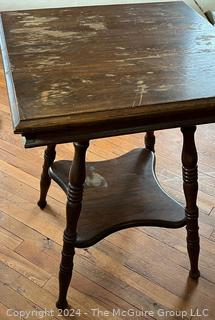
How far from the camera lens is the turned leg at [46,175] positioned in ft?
4.13

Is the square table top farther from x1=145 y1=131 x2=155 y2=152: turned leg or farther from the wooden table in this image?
x1=145 y1=131 x2=155 y2=152: turned leg

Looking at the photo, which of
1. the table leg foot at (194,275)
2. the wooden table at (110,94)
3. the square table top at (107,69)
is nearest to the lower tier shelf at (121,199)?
the wooden table at (110,94)

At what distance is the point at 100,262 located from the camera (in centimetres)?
127

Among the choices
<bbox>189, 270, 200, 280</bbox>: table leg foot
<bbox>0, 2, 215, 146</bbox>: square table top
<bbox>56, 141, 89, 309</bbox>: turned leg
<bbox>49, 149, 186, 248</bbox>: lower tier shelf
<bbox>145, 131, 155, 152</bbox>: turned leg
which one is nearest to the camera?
<bbox>0, 2, 215, 146</bbox>: square table top

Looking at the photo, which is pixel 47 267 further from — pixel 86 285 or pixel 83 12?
pixel 83 12

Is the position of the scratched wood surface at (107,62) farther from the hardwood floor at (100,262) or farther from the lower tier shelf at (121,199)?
the hardwood floor at (100,262)

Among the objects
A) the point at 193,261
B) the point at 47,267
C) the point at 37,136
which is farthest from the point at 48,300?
the point at 37,136

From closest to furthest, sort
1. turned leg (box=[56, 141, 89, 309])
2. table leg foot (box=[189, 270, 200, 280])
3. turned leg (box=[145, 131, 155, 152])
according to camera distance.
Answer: turned leg (box=[56, 141, 89, 309]), table leg foot (box=[189, 270, 200, 280]), turned leg (box=[145, 131, 155, 152])

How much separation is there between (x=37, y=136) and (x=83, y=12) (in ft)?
1.79

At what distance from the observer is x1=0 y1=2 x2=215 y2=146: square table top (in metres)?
0.75

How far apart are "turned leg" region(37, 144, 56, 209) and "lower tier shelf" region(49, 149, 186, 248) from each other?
4 cm

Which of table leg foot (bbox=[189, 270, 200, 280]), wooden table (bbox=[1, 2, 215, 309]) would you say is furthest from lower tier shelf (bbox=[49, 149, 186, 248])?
table leg foot (bbox=[189, 270, 200, 280])

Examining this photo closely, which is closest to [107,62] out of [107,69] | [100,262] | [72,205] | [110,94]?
[107,69]

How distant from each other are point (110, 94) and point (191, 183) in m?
0.37
